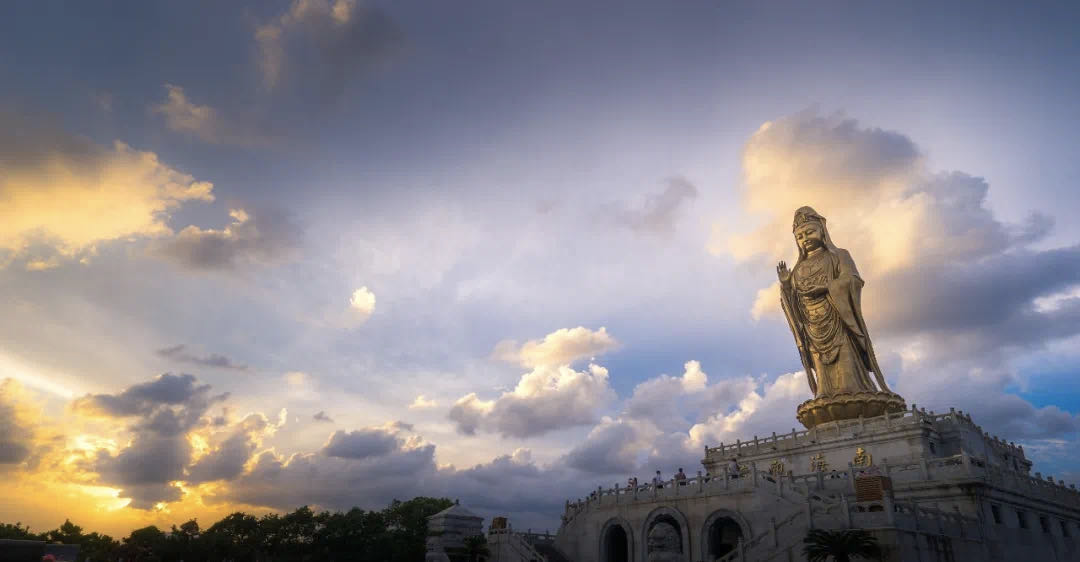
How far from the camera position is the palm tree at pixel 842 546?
24.4 metres

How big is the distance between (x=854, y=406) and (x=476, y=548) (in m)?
26.2

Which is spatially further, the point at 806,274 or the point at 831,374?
the point at 806,274

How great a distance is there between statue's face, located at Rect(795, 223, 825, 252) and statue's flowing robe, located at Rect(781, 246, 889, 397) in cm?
88

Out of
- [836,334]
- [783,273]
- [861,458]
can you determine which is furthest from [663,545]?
[783,273]

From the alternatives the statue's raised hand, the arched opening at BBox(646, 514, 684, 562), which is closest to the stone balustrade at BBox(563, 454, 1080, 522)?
the arched opening at BBox(646, 514, 684, 562)

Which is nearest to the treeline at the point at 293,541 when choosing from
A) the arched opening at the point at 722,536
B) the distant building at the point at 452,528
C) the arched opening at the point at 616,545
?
the distant building at the point at 452,528

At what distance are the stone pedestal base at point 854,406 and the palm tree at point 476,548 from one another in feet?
78.0

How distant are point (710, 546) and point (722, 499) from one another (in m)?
2.49

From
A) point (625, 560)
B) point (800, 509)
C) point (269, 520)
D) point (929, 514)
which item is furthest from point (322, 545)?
point (929, 514)

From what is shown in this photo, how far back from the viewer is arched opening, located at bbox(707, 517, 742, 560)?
112ft

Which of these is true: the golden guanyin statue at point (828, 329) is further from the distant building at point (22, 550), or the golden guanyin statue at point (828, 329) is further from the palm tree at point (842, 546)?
the distant building at point (22, 550)

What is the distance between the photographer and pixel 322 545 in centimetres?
4725

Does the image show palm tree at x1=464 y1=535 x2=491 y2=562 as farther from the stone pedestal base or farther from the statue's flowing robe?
the statue's flowing robe

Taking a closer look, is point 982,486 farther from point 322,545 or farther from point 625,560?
point 322,545
